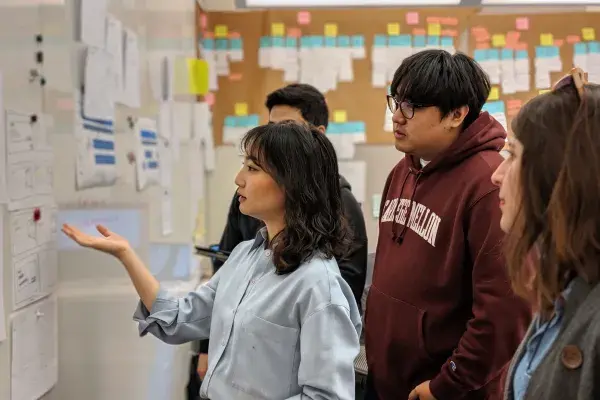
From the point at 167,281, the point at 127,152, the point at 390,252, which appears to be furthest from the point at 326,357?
the point at 167,281

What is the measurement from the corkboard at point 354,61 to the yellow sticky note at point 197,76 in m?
0.30

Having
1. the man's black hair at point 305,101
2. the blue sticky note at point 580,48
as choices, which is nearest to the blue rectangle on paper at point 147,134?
the man's black hair at point 305,101

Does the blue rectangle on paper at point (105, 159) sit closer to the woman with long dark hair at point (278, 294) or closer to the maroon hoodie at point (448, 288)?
the woman with long dark hair at point (278, 294)

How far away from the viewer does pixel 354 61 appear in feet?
10.4

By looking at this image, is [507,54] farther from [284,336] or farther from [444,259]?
[284,336]

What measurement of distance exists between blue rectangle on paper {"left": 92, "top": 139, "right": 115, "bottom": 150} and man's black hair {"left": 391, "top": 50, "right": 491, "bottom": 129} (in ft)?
2.55

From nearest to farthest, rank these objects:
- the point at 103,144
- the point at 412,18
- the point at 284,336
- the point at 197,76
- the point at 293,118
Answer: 1. the point at 284,336
2. the point at 103,144
3. the point at 293,118
4. the point at 197,76
5. the point at 412,18

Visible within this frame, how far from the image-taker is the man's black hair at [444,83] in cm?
131

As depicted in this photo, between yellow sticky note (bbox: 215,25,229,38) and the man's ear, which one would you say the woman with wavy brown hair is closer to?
the man's ear

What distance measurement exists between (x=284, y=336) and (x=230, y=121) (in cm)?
231

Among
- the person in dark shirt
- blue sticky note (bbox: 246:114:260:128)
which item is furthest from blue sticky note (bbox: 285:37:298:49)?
the person in dark shirt

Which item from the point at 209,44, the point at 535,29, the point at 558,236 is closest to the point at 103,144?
the point at 558,236

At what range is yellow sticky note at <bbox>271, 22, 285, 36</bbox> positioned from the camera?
124 inches

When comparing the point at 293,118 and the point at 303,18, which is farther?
the point at 303,18
